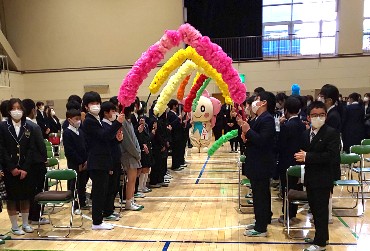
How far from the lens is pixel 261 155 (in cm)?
397

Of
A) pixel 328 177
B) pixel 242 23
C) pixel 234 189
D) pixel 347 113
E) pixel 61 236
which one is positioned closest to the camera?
pixel 328 177

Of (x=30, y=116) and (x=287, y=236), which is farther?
(x=30, y=116)

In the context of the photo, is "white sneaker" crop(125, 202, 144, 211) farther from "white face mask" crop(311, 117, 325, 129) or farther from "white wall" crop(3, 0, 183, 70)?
"white wall" crop(3, 0, 183, 70)

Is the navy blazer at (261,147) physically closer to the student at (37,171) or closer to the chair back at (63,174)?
the chair back at (63,174)

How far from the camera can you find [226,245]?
3.93m

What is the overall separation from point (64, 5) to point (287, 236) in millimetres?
14253

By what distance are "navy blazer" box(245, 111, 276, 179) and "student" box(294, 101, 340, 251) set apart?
0.45 meters

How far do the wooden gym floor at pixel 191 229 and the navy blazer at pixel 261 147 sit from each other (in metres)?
0.80

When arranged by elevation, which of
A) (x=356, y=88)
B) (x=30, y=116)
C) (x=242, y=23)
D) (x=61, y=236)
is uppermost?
(x=242, y=23)

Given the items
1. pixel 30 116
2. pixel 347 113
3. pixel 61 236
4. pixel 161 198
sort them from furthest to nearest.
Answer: pixel 347 113 < pixel 161 198 < pixel 30 116 < pixel 61 236

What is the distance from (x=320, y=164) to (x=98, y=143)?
253 centimetres

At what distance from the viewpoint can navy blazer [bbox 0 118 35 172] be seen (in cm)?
420

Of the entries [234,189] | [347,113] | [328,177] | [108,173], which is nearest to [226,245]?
[328,177]

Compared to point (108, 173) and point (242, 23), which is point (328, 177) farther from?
point (242, 23)
